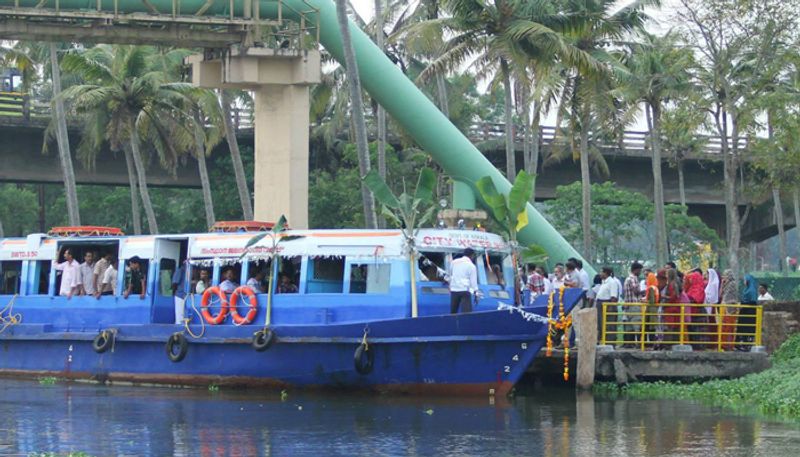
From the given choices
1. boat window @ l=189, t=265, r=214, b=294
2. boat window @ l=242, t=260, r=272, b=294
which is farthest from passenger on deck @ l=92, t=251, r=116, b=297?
boat window @ l=242, t=260, r=272, b=294

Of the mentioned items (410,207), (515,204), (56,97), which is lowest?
(410,207)

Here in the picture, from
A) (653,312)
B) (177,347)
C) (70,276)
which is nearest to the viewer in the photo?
(653,312)

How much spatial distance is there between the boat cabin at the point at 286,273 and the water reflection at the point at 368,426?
161 cm

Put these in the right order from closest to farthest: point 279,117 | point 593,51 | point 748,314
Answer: point 748,314, point 279,117, point 593,51

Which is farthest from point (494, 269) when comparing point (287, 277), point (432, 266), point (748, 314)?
point (748, 314)

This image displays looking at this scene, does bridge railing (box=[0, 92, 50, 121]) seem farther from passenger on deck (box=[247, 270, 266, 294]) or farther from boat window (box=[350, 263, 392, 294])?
boat window (box=[350, 263, 392, 294])

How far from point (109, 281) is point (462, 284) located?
7.80m

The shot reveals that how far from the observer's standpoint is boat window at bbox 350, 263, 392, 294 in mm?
24328

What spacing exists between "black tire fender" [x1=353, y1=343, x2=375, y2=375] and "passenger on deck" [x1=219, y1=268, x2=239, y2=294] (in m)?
3.26

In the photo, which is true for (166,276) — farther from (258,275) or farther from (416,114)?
(416,114)

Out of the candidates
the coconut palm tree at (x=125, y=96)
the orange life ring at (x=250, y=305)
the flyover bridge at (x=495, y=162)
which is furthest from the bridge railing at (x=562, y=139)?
the orange life ring at (x=250, y=305)

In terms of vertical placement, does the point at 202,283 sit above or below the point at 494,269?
below

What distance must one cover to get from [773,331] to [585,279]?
471cm

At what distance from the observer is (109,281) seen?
27766mm
